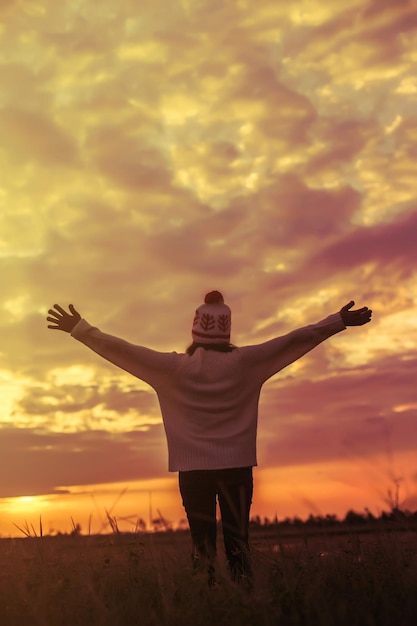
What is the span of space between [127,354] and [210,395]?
2.97 ft

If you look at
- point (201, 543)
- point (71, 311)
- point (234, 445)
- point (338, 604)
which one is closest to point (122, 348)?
point (71, 311)

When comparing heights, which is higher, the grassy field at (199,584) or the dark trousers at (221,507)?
the dark trousers at (221,507)

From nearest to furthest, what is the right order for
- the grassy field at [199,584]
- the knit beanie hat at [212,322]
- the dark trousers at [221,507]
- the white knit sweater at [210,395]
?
1. the grassy field at [199,584]
2. the dark trousers at [221,507]
3. the white knit sweater at [210,395]
4. the knit beanie hat at [212,322]

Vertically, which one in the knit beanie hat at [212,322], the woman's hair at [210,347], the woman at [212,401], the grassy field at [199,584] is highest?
the knit beanie hat at [212,322]

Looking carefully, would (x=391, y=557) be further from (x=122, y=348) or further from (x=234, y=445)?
(x=122, y=348)

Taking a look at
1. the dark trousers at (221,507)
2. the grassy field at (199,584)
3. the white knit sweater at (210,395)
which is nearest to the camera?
the grassy field at (199,584)

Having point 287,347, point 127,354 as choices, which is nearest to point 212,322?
point 287,347

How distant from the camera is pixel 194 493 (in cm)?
810

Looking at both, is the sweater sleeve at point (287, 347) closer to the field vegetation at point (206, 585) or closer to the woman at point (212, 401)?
the woman at point (212, 401)

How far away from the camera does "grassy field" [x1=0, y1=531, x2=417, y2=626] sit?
241 inches

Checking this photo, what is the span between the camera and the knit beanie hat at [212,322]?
848cm

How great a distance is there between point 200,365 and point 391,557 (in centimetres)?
236

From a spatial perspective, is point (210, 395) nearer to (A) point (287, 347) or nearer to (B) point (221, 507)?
(A) point (287, 347)

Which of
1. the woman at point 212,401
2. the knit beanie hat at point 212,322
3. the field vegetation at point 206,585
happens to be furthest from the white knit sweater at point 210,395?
the field vegetation at point 206,585
